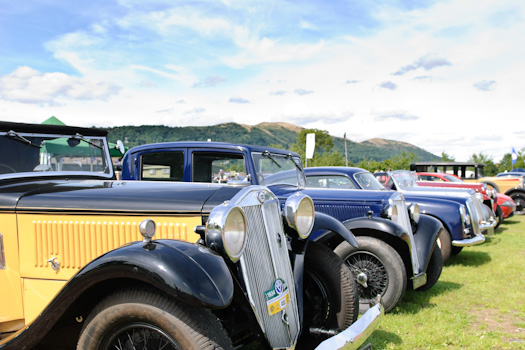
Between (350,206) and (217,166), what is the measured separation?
1.76 metres

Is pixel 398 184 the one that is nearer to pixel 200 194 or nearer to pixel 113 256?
pixel 200 194

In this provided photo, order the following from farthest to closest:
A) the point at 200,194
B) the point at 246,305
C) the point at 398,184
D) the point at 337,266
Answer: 1. the point at 398,184
2. the point at 337,266
3. the point at 200,194
4. the point at 246,305

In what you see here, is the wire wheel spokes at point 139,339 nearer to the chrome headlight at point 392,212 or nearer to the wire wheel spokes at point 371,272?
the wire wheel spokes at point 371,272

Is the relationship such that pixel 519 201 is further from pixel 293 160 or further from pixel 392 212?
pixel 392 212

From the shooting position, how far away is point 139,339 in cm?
228

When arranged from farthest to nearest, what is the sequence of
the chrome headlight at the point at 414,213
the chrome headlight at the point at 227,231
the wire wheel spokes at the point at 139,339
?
the chrome headlight at the point at 414,213, the chrome headlight at the point at 227,231, the wire wheel spokes at the point at 139,339

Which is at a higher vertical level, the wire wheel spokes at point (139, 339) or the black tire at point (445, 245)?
the wire wheel spokes at point (139, 339)

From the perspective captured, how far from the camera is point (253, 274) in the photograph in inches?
98.6

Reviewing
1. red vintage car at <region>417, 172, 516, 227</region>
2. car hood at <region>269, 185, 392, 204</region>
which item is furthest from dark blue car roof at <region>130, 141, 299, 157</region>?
red vintage car at <region>417, 172, 516, 227</region>

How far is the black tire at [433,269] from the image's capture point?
17.0 feet

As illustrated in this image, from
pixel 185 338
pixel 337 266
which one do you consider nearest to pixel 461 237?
pixel 337 266

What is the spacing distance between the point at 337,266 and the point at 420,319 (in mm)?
1918

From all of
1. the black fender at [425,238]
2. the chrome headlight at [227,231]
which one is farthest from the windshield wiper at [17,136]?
the black fender at [425,238]

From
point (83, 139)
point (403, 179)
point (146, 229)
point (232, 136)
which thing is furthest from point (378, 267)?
point (232, 136)
